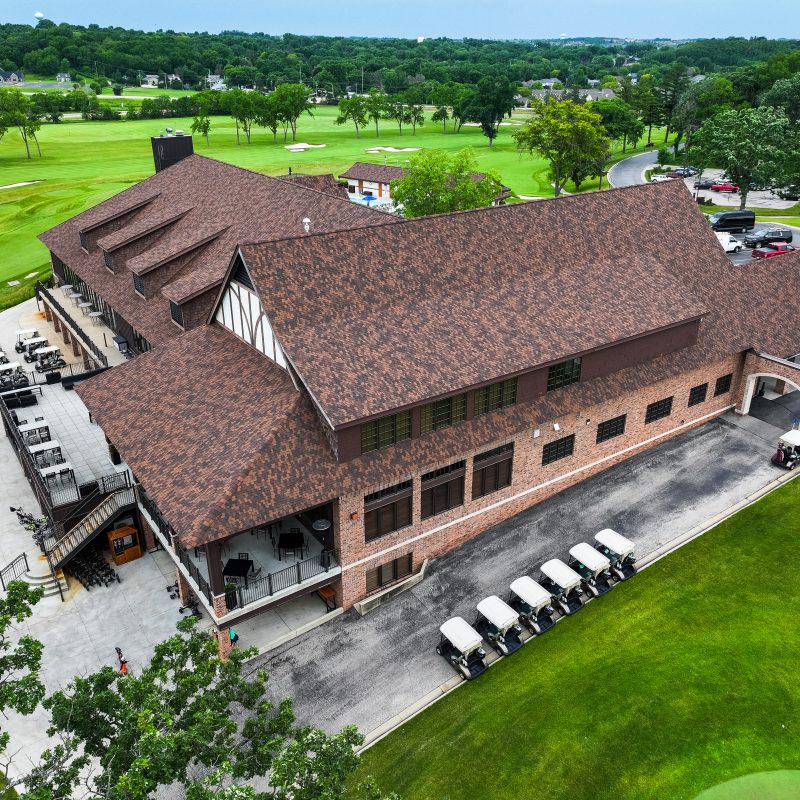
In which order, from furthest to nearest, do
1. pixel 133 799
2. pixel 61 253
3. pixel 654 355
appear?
1. pixel 61 253
2. pixel 654 355
3. pixel 133 799

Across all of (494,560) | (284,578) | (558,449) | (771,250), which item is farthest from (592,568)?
(771,250)

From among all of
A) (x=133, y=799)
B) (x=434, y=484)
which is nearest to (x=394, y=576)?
(x=434, y=484)

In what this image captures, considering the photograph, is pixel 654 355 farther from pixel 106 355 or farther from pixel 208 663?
pixel 106 355

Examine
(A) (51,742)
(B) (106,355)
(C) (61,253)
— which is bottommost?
(A) (51,742)

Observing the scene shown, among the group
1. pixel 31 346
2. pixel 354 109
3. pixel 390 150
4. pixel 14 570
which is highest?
pixel 354 109

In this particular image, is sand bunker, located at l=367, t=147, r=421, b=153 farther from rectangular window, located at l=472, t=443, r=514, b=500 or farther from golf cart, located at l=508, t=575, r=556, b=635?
golf cart, located at l=508, t=575, r=556, b=635

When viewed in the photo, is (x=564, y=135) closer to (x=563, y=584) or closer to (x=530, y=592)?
(x=563, y=584)
